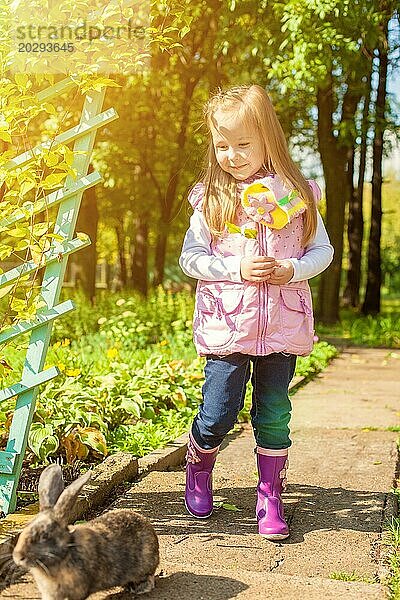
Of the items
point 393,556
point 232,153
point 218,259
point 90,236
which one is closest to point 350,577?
point 393,556

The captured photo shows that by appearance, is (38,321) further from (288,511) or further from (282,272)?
(288,511)

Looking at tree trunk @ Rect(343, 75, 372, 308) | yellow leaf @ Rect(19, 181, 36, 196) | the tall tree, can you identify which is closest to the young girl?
yellow leaf @ Rect(19, 181, 36, 196)

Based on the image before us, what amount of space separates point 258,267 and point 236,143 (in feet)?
1.68

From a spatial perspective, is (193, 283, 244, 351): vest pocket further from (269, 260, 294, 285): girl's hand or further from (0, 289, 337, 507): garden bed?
(0, 289, 337, 507): garden bed

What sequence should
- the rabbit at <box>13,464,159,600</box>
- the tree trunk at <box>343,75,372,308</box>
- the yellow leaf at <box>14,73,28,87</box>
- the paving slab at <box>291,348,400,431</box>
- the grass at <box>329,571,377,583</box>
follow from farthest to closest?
the tree trunk at <box>343,75,372,308</box>, the paving slab at <box>291,348,400,431</box>, the yellow leaf at <box>14,73,28,87</box>, the grass at <box>329,571,377,583</box>, the rabbit at <box>13,464,159,600</box>

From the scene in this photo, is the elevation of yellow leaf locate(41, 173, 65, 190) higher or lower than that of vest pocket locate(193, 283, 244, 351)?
higher

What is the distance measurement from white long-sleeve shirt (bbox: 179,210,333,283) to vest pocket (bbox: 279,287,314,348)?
0.08 metres

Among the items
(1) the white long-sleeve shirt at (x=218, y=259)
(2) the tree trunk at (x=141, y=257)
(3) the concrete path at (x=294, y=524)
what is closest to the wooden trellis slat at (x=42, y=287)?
(1) the white long-sleeve shirt at (x=218, y=259)

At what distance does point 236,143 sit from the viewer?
3.35m

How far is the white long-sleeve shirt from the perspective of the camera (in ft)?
10.7

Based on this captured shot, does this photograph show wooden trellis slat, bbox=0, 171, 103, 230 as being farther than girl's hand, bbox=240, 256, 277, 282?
Yes

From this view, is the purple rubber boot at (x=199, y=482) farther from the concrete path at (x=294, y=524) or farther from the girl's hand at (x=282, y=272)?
the girl's hand at (x=282, y=272)

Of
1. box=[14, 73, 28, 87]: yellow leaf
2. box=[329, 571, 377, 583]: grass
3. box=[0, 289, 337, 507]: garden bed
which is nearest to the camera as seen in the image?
box=[329, 571, 377, 583]: grass

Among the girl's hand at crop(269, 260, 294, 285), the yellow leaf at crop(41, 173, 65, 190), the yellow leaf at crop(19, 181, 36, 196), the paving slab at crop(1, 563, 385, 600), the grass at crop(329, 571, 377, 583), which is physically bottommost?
the grass at crop(329, 571, 377, 583)
